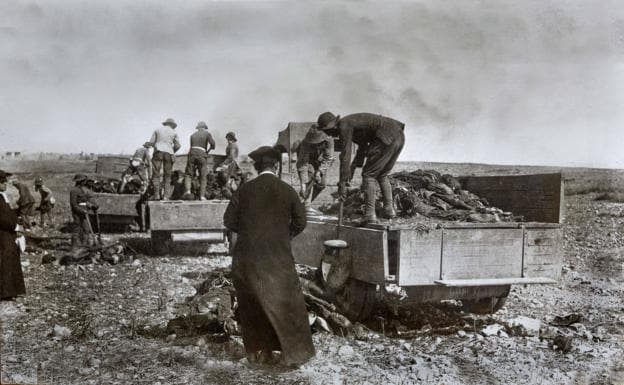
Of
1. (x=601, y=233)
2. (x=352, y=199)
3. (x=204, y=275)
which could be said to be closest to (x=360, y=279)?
(x=352, y=199)

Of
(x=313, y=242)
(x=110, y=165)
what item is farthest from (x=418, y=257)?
(x=110, y=165)

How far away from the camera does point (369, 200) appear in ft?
16.2

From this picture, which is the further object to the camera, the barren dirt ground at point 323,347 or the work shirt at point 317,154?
the work shirt at point 317,154

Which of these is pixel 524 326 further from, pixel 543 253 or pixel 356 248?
pixel 356 248

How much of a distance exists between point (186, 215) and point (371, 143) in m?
4.00

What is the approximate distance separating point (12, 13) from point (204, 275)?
3777mm

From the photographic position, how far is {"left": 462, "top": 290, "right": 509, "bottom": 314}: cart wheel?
5242 millimetres

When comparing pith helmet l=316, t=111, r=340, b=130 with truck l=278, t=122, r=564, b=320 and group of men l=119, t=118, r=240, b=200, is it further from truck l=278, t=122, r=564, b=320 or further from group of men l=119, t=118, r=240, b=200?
group of men l=119, t=118, r=240, b=200

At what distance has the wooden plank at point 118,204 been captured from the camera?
10711 millimetres

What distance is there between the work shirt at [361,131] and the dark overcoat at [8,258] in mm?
3523

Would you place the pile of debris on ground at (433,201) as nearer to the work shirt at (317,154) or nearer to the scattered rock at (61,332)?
the work shirt at (317,154)

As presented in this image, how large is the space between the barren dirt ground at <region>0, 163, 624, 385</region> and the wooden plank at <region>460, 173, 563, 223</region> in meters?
1.02

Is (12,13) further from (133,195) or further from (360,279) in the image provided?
(133,195)

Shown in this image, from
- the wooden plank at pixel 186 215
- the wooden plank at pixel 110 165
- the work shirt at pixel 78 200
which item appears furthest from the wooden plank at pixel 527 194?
the wooden plank at pixel 110 165
